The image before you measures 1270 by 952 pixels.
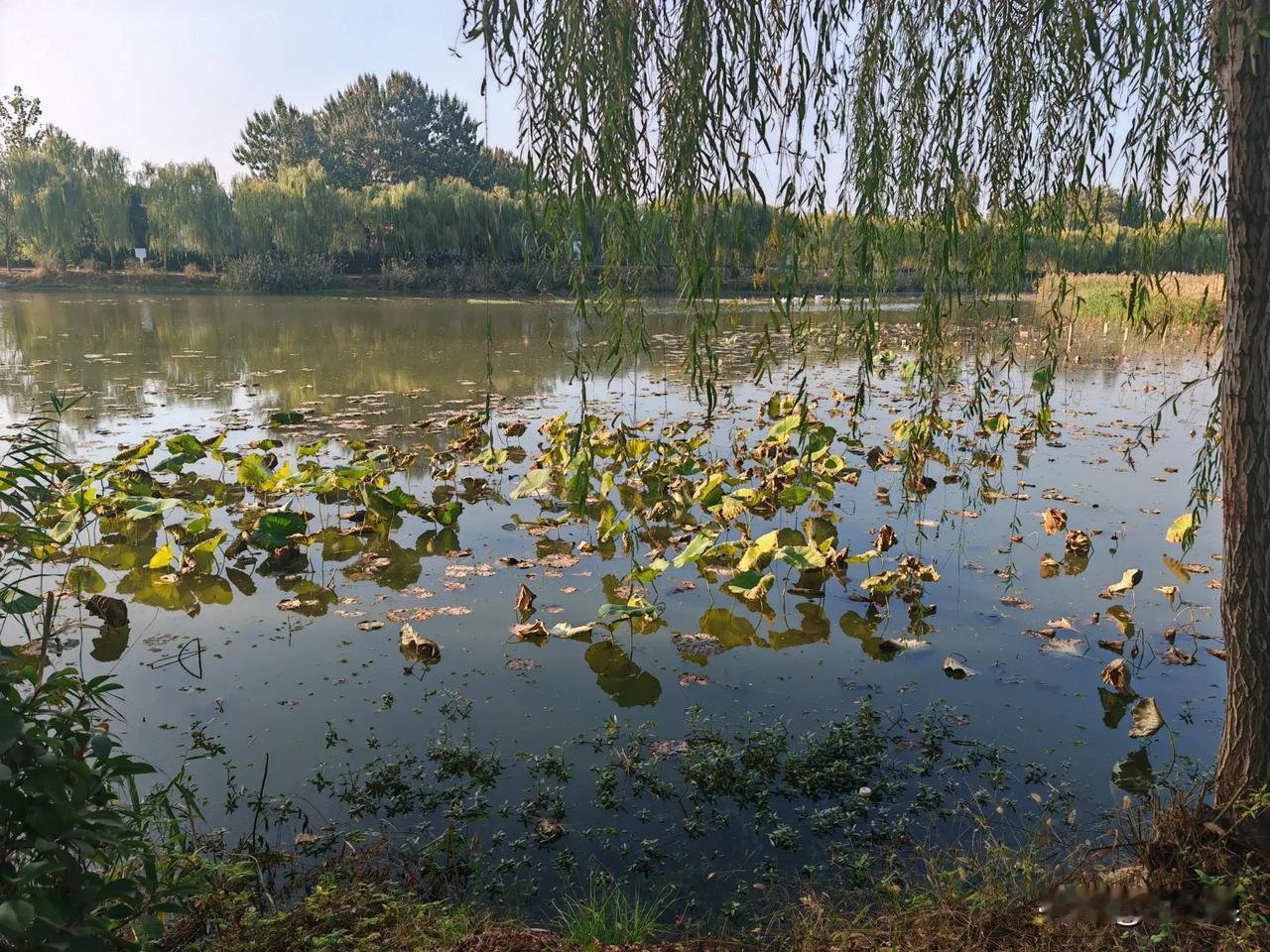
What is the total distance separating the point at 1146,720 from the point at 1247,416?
51.0 inches

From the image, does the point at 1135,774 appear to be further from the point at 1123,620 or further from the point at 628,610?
the point at 628,610

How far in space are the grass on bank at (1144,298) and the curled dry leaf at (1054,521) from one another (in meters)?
1.01

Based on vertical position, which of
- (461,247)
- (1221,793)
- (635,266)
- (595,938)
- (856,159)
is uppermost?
(461,247)

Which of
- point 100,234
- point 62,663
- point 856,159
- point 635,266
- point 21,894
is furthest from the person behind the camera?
point 100,234

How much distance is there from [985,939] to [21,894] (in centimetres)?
162

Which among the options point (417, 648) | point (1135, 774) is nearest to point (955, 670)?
point (1135, 774)

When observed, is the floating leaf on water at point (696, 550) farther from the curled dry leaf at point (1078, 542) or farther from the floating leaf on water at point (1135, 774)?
the curled dry leaf at point (1078, 542)

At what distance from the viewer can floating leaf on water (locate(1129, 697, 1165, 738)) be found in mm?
2584

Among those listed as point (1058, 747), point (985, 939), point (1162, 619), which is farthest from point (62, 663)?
point (1162, 619)

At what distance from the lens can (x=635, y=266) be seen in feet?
6.01

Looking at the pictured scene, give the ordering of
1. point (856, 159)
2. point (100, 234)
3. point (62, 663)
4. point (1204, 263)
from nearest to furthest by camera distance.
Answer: point (856, 159)
point (1204, 263)
point (62, 663)
point (100, 234)

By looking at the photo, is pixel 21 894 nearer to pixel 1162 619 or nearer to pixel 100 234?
pixel 1162 619

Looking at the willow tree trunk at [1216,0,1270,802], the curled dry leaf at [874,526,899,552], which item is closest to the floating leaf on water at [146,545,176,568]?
the curled dry leaf at [874,526,899,552]

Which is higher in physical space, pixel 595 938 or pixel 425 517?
pixel 425 517
